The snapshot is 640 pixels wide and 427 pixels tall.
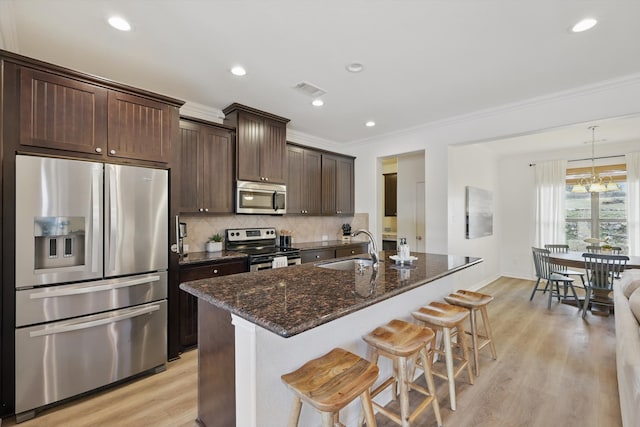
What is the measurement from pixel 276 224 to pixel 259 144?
1.24 m

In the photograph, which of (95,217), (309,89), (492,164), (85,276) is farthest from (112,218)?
(492,164)

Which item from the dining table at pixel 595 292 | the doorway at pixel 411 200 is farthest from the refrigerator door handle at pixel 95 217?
the dining table at pixel 595 292

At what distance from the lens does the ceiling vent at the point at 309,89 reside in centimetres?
296

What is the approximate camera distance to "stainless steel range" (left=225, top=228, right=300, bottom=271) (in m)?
3.32

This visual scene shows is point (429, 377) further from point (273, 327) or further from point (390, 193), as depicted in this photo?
point (390, 193)

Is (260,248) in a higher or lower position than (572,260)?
higher

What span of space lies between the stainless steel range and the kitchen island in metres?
1.28

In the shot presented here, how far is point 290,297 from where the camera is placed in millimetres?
1429

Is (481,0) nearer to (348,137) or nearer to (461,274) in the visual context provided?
(348,137)

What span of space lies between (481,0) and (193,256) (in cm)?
325

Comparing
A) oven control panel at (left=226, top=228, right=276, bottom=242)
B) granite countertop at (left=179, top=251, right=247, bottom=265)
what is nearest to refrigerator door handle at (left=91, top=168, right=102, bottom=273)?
granite countertop at (left=179, top=251, right=247, bottom=265)

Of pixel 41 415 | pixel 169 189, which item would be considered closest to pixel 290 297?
pixel 169 189

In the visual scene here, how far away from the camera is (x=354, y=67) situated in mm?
2611

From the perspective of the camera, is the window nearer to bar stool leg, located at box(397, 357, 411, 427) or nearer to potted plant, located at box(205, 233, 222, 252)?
bar stool leg, located at box(397, 357, 411, 427)
